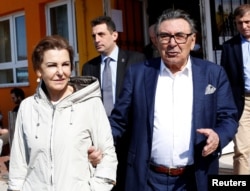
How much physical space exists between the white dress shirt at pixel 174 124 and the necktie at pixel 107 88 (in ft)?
3.73

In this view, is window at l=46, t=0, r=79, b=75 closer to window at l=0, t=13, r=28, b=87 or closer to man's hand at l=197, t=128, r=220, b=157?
window at l=0, t=13, r=28, b=87

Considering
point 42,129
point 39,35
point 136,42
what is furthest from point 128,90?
point 39,35

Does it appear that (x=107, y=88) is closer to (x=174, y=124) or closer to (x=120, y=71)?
(x=120, y=71)

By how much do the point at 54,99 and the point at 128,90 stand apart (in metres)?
0.48

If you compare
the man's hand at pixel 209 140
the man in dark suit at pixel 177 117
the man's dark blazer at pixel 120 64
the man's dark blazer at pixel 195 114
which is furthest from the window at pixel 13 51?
the man's hand at pixel 209 140

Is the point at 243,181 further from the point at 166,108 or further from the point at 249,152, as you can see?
the point at 249,152

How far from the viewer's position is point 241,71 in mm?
4172

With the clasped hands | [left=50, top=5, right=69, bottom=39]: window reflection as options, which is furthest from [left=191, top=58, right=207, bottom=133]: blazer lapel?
[left=50, top=5, right=69, bottom=39]: window reflection

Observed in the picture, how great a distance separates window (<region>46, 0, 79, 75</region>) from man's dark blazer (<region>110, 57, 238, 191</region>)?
17.2 ft

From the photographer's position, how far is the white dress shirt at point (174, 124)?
2.48 metres

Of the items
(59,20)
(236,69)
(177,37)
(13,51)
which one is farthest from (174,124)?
(13,51)

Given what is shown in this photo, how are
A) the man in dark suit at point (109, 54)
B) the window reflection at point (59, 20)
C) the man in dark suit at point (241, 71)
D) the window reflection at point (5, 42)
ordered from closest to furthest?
1. the man in dark suit at point (109, 54)
2. the man in dark suit at point (241, 71)
3. the window reflection at point (59, 20)
4. the window reflection at point (5, 42)

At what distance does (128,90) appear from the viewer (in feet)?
8.64

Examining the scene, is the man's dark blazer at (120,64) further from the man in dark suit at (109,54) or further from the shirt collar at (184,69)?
the shirt collar at (184,69)
